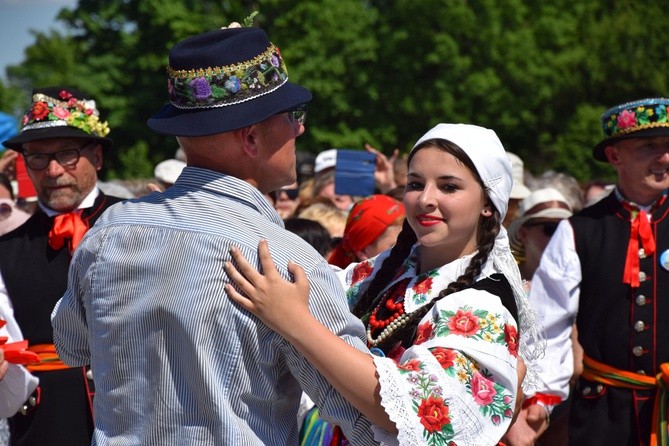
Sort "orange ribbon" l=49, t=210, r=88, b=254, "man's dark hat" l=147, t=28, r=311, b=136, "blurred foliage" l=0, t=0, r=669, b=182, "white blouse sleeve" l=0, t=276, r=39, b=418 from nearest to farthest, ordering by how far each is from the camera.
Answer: "man's dark hat" l=147, t=28, r=311, b=136 < "white blouse sleeve" l=0, t=276, r=39, b=418 < "orange ribbon" l=49, t=210, r=88, b=254 < "blurred foliage" l=0, t=0, r=669, b=182

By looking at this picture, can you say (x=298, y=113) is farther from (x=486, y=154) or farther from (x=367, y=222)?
(x=367, y=222)

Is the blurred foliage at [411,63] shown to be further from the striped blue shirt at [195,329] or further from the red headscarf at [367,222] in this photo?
the striped blue shirt at [195,329]

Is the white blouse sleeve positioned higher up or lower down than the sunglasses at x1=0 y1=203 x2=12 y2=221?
lower down

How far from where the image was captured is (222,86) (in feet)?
7.83

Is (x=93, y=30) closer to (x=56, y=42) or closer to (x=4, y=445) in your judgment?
(x=56, y=42)

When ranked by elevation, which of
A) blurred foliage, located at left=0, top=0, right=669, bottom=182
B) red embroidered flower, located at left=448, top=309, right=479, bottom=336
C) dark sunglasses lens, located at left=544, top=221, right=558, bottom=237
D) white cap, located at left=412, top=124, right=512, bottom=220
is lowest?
blurred foliage, located at left=0, top=0, right=669, bottom=182

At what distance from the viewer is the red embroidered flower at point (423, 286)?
2955mm

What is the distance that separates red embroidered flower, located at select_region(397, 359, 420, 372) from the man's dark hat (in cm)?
73

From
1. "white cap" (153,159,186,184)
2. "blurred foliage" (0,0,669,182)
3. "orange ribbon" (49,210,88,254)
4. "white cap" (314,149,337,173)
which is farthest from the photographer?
"blurred foliage" (0,0,669,182)

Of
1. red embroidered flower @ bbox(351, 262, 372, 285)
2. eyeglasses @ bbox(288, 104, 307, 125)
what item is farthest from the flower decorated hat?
eyeglasses @ bbox(288, 104, 307, 125)

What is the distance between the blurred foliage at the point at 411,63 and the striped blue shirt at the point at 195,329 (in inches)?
782

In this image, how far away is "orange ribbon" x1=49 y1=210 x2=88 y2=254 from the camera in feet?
13.9

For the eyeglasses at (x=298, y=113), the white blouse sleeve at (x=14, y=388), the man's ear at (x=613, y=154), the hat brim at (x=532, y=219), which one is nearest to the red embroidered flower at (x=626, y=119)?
the man's ear at (x=613, y=154)

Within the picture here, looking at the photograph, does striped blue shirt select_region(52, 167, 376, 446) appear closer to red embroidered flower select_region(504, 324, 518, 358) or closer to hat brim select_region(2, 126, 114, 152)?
red embroidered flower select_region(504, 324, 518, 358)
